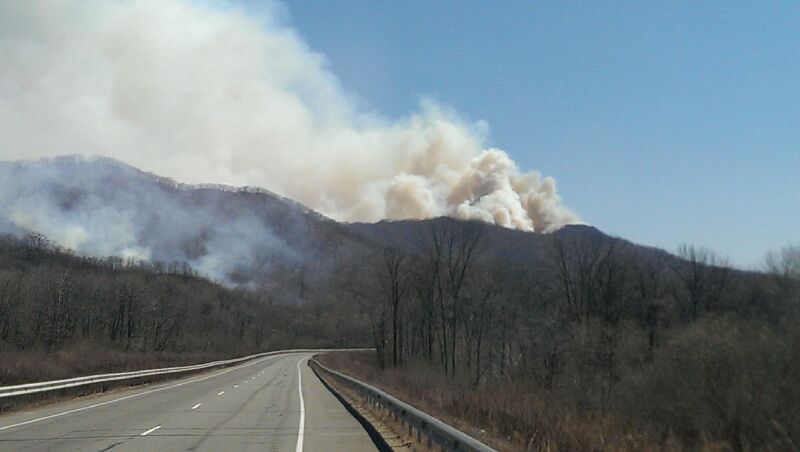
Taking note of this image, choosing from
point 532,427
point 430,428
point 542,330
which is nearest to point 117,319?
point 542,330

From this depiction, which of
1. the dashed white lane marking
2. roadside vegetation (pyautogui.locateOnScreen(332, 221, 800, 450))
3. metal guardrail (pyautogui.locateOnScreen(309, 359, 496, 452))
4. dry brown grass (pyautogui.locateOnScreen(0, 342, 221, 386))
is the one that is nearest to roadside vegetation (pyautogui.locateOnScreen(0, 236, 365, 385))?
dry brown grass (pyautogui.locateOnScreen(0, 342, 221, 386))

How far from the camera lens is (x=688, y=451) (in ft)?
38.2

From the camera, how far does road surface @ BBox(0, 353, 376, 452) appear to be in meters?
13.7

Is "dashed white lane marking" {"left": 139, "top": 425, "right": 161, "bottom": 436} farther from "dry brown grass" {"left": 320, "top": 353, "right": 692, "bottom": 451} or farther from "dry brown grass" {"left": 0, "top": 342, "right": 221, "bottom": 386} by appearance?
"dry brown grass" {"left": 0, "top": 342, "right": 221, "bottom": 386}

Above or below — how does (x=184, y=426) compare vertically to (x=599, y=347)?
below

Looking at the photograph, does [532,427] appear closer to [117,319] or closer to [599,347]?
[599,347]

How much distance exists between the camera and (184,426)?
17422 mm

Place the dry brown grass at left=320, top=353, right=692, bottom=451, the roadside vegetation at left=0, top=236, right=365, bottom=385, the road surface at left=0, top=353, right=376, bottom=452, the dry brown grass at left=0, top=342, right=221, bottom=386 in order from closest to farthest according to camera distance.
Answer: the dry brown grass at left=320, top=353, right=692, bottom=451 → the road surface at left=0, top=353, right=376, bottom=452 → the dry brown grass at left=0, top=342, right=221, bottom=386 → the roadside vegetation at left=0, top=236, right=365, bottom=385

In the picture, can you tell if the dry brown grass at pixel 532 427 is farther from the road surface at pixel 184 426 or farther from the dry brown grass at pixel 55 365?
the dry brown grass at pixel 55 365

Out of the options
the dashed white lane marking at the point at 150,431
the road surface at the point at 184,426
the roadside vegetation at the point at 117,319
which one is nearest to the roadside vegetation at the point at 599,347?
the road surface at the point at 184,426

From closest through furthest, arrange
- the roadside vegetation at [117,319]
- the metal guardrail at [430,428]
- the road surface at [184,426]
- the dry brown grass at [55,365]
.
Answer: the metal guardrail at [430,428], the road surface at [184,426], the dry brown grass at [55,365], the roadside vegetation at [117,319]

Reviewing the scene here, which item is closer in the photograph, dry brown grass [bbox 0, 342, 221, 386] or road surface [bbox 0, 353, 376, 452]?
road surface [bbox 0, 353, 376, 452]

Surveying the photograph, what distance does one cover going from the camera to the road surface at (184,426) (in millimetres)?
13680

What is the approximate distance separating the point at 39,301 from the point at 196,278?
8857 centimetres
